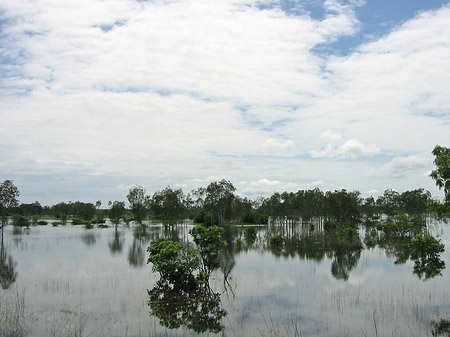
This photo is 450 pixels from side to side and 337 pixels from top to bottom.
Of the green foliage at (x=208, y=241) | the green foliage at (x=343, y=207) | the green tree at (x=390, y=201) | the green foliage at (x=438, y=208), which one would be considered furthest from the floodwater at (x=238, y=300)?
the green tree at (x=390, y=201)

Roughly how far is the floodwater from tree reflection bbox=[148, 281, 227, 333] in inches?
1.7

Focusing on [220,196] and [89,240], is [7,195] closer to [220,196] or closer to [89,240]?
[89,240]

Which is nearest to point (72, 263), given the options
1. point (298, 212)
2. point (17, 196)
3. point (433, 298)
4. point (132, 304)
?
point (132, 304)

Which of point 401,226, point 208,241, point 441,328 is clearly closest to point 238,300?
point 208,241

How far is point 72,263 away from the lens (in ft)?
92.6

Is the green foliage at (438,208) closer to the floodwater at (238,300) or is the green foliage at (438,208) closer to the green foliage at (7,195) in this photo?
the floodwater at (238,300)

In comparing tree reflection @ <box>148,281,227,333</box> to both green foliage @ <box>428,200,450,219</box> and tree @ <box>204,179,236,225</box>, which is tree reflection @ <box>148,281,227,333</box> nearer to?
green foliage @ <box>428,200,450,219</box>

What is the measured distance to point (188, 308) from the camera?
1614cm

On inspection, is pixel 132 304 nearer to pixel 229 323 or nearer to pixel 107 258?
pixel 229 323

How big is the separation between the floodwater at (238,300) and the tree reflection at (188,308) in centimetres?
4

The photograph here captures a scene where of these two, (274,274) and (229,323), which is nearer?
(229,323)

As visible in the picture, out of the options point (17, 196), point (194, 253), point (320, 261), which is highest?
point (17, 196)

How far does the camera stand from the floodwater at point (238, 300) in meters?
13.5

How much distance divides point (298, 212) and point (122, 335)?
6926cm
